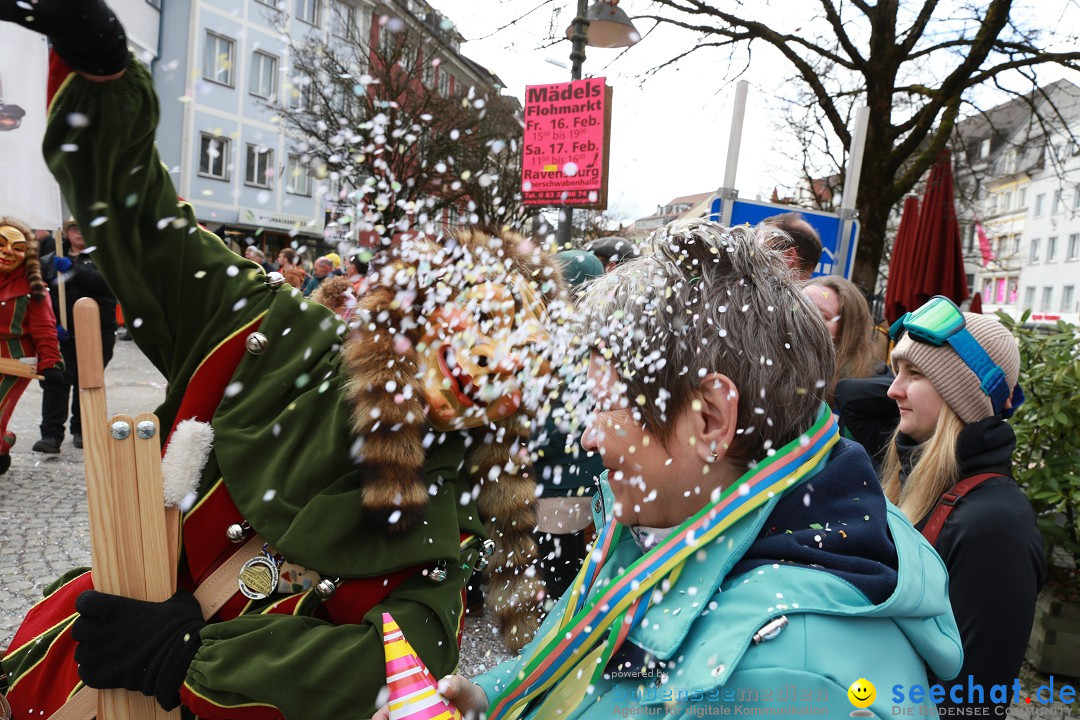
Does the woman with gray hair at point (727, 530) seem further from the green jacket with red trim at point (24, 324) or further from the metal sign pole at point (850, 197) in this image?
the green jacket with red trim at point (24, 324)

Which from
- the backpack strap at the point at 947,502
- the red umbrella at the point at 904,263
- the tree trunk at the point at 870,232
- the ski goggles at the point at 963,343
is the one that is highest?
the tree trunk at the point at 870,232

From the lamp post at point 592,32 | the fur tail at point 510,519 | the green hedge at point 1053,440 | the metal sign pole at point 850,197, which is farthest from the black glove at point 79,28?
the lamp post at point 592,32

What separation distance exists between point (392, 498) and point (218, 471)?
1.49 feet

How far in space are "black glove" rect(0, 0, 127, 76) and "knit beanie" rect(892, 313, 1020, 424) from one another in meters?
2.38

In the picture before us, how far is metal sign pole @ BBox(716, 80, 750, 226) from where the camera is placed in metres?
4.30

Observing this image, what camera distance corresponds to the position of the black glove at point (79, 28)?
137 cm

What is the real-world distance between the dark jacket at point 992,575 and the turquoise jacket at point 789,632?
100cm

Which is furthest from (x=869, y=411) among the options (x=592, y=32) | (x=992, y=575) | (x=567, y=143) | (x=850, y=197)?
A: (x=592, y=32)

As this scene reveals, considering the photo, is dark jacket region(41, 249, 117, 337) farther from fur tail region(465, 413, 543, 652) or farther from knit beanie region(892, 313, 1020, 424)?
knit beanie region(892, 313, 1020, 424)

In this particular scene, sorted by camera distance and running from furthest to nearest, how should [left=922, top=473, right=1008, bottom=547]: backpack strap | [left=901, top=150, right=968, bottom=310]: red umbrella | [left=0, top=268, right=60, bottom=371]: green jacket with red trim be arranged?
[left=0, top=268, right=60, bottom=371]: green jacket with red trim
[left=901, top=150, right=968, bottom=310]: red umbrella
[left=922, top=473, right=1008, bottom=547]: backpack strap

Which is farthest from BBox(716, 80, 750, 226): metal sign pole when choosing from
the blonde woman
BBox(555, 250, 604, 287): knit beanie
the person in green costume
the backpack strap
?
the person in green costume

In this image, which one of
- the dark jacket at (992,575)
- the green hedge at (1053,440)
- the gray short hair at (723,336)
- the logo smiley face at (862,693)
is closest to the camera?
the logo smiley face at (862,693)

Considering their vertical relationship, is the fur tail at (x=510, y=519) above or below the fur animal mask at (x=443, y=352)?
below

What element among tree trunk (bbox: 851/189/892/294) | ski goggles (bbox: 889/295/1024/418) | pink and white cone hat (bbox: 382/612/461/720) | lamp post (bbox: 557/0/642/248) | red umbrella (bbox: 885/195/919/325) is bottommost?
pink and white cone hat (bbox: 382/612/461/720)
